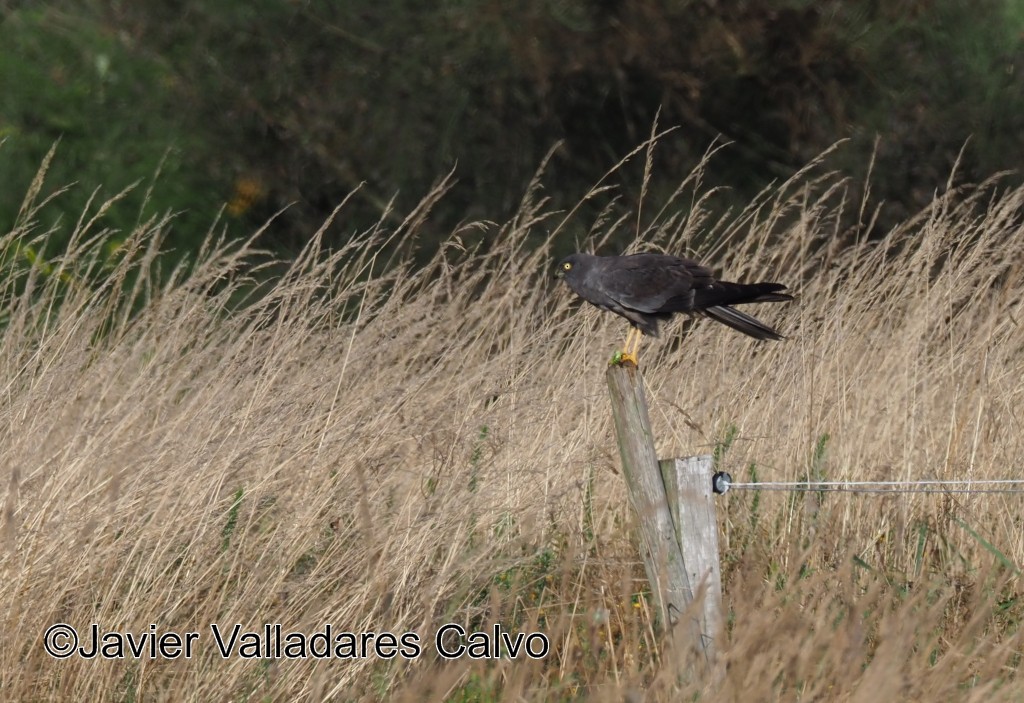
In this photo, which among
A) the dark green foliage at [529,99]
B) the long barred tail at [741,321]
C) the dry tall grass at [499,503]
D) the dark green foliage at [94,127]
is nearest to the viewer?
the dry tall grass at [499,503]

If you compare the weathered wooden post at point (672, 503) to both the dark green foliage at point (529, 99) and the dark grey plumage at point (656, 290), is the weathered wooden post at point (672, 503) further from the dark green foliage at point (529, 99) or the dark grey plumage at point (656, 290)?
the dark green foliage at point (529, 99)

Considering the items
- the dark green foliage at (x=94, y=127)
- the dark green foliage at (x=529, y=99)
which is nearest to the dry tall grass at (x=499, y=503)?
the dark green foliage at (x=529, y=99)

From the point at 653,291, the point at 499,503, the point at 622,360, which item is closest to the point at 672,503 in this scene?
the point at 622,360

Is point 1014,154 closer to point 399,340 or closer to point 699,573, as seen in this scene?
point 399,340

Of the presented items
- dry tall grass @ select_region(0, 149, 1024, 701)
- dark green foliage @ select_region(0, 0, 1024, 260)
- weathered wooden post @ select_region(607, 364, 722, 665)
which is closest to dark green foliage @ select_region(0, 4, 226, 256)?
dark green foliage @ select_region(0, 0, 1024, 260)

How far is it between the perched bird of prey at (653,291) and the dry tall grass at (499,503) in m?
0.32

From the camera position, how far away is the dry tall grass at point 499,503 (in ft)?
10.2

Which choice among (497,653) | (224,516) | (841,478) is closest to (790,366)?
(841,478)

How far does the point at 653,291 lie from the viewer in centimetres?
420

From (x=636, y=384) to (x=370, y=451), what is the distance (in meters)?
0.89

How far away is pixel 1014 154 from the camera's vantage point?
31.0 ft

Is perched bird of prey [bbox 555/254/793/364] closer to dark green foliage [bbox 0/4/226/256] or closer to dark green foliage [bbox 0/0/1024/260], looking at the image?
dark green foliage [bbox 0/0/1024/260]

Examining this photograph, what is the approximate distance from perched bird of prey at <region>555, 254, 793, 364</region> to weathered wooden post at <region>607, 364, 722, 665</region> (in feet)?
2.30

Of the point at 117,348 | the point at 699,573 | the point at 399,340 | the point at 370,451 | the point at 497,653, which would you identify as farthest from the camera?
the point at 399,340
